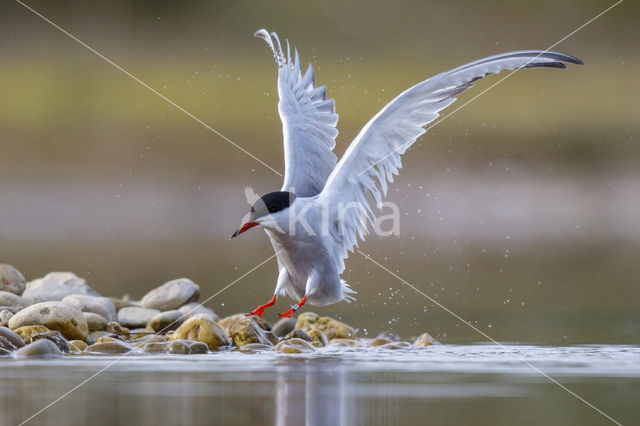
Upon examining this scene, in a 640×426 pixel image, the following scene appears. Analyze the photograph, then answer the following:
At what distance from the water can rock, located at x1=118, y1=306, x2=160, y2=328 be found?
174 centimetres

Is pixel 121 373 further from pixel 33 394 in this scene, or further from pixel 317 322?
pixel 317 322

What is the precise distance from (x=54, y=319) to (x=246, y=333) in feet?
4.14

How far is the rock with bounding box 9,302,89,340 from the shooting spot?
5.95 meters

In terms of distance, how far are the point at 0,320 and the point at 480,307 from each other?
14.1ft

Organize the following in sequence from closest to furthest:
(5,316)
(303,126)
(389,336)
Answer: (5,316)
(389,336)
(303,126)

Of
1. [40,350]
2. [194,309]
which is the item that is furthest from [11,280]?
[40,350]

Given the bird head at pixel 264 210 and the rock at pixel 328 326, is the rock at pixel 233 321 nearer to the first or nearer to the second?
the rock at pixel 328 326

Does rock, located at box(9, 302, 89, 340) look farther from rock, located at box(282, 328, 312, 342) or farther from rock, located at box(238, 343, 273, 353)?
rock, located at box(282, 328, 312, 342)

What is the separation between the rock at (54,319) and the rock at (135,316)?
111 centimetres

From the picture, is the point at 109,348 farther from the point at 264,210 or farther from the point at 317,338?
the point at 317,338

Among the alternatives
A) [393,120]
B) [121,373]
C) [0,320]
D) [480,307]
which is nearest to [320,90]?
[393,120]

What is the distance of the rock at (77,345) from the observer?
5.63 m

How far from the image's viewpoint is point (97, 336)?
253 inches

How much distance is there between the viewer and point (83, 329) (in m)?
6.09
